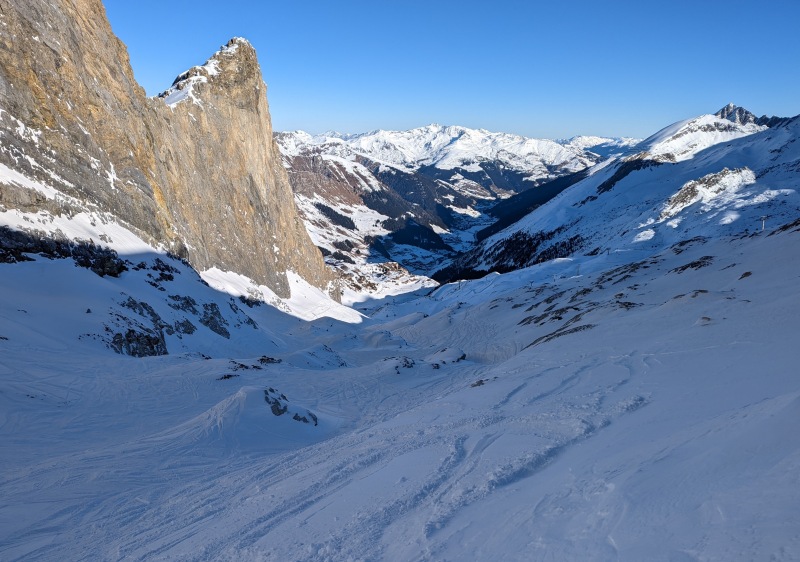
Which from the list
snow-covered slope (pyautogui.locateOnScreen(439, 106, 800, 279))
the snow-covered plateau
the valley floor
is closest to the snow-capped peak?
snow-covered slope (pyautogui.locateOnScreen(439, 106, 800, 279))

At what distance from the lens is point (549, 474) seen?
267 inches

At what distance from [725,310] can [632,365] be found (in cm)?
725

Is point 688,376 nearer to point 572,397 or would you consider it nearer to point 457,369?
point 572,397

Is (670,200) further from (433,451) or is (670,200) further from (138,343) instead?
(433,451)

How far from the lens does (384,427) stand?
1296 centimetres

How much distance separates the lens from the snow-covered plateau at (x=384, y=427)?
5.25 m

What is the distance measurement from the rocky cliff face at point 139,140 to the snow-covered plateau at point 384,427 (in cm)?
304

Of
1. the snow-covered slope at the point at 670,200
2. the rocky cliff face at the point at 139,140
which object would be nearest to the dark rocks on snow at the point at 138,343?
the rocky cliff face at the point at 139,140

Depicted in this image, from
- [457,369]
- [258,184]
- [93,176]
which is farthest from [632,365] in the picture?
[258,184]

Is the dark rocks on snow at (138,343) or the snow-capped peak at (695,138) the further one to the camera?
the snow-capped peak at (695,138)

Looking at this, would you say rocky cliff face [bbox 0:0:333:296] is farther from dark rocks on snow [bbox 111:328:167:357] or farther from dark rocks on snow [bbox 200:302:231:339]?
dark rocks on snow [bbox 111:328:167:357]

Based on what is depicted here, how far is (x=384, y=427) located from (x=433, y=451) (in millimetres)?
4106

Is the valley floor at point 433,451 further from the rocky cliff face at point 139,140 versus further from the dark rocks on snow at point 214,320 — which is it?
the dark rocks on snow at point 214,320

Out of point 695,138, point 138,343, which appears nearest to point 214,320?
point 138,343
